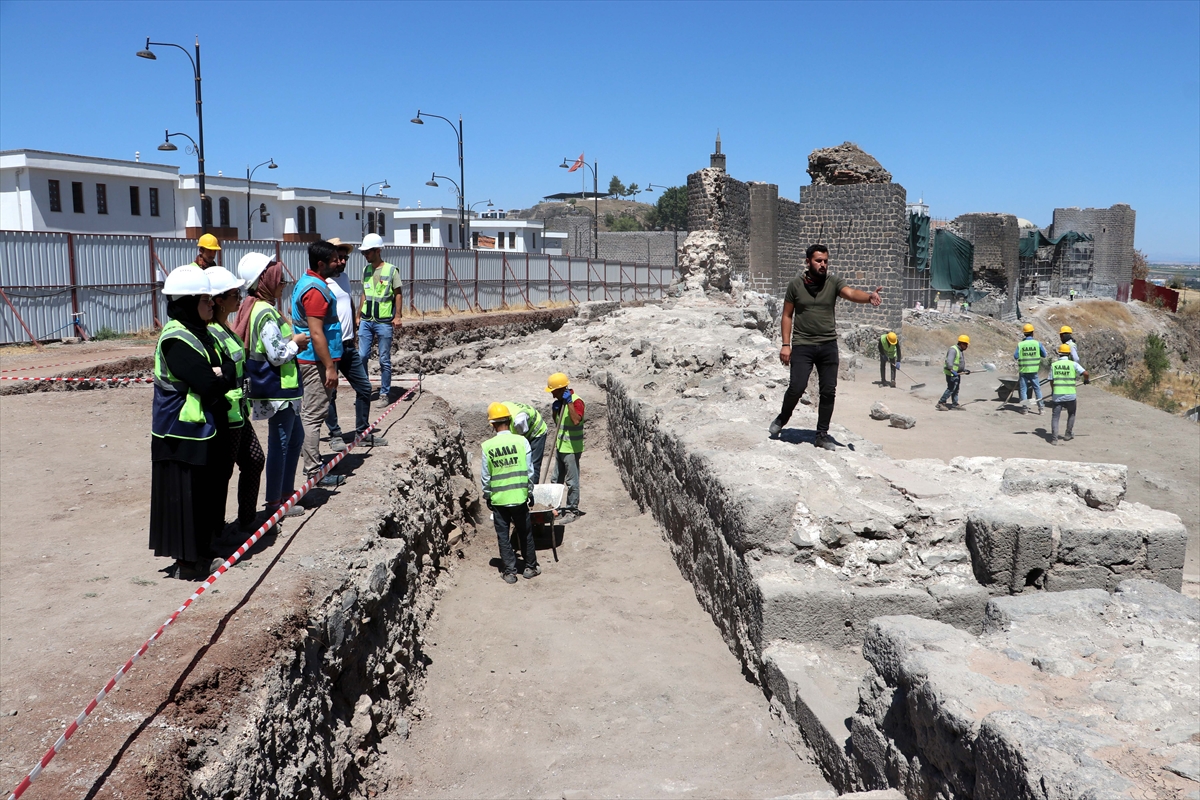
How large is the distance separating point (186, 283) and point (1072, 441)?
1270 cm

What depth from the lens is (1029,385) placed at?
1488cm

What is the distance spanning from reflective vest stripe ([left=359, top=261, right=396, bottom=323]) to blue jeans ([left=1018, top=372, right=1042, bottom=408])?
1130 centimetres

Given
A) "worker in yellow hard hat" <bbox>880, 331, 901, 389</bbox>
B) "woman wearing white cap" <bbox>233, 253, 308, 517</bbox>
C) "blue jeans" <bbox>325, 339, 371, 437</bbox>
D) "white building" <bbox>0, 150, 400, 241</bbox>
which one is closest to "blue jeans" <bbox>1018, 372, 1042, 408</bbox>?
"worker in yellow hard hat" <bbox>880, 331, 901, 389</bbox>

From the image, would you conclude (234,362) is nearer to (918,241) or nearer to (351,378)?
(351,378)

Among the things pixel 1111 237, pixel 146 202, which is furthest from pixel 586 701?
pixel 1111 237

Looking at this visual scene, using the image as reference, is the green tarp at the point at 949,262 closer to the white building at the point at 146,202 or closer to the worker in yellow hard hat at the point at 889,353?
the worker in yellow hard hat at the point at 889,353

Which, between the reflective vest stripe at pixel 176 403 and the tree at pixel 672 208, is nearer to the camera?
the reflective vest stripe at pixel 176 403

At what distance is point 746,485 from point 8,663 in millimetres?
3791

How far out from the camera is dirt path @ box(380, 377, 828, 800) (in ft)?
13.8

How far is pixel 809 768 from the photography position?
161 inches

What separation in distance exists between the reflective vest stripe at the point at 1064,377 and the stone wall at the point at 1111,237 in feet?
105

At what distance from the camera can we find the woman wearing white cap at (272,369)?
4625 millimetres

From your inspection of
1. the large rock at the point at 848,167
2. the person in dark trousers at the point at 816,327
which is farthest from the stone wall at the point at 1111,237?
the person in dark trousers at the point at 816,327

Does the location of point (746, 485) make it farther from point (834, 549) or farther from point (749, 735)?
point (749, 735)
